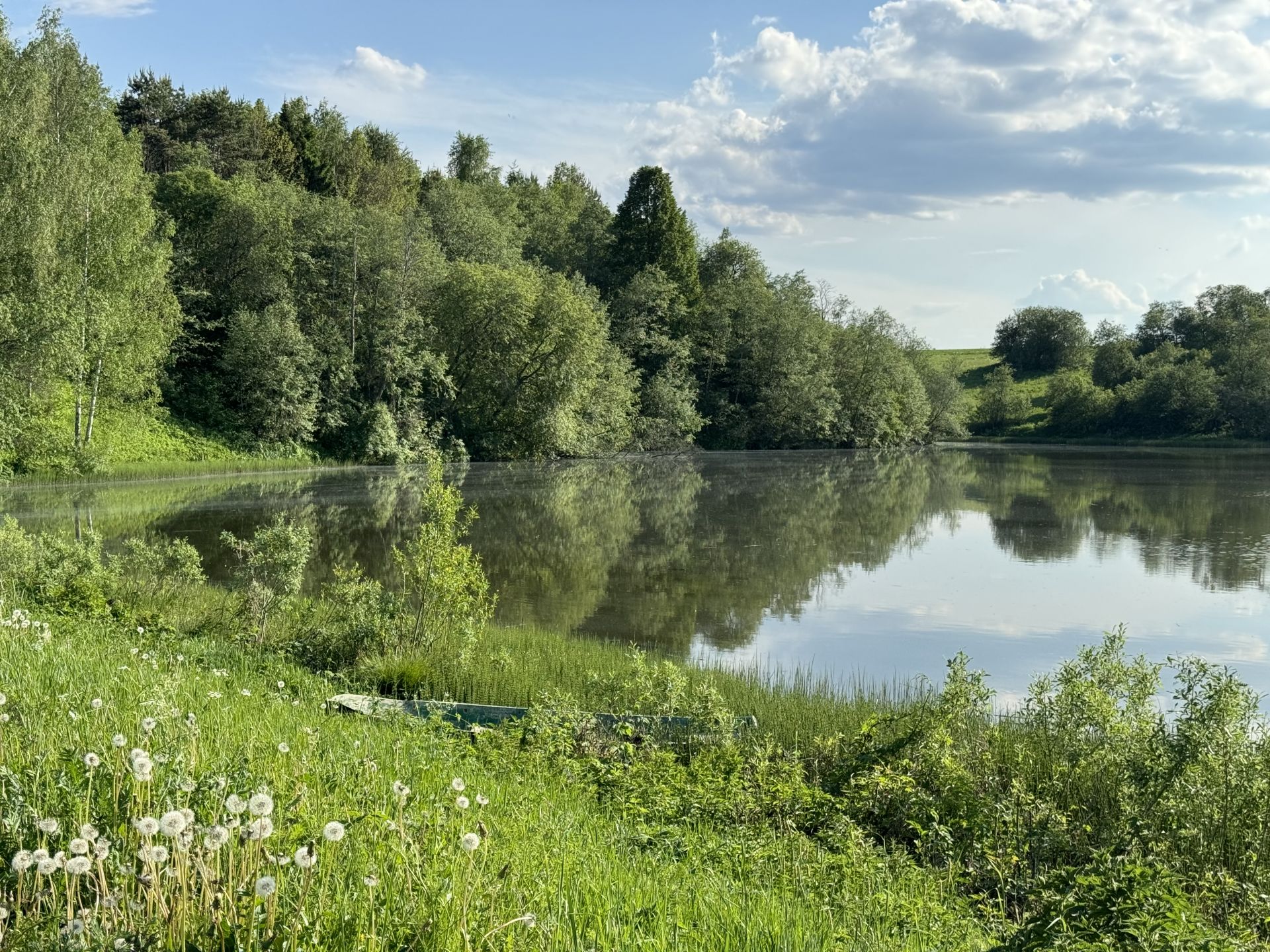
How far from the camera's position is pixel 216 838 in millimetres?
2709

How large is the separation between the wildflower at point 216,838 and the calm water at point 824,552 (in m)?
11.3

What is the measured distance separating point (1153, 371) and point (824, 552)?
78.5 metres

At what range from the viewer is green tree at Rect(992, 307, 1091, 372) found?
122 meters

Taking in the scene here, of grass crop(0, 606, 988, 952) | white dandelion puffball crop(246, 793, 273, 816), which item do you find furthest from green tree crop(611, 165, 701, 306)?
white dandelion puffball crop(246, 793, 273, 816)

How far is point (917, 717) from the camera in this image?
7719mm

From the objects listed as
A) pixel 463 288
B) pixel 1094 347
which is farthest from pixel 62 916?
pixel 1094 347

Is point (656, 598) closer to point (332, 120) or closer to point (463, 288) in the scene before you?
point (463, 288)

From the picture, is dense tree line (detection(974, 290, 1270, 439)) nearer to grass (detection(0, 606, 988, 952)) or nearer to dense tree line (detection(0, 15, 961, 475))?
dense tree line (detection(0, 15, 961, 475))

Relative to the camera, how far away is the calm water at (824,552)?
15531mm

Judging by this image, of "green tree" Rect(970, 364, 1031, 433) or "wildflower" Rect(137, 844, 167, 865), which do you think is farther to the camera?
"green tree" Rect(970, 364, 1031, 433)

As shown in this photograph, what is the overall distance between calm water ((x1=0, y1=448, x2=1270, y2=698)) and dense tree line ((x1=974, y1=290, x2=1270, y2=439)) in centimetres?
4377

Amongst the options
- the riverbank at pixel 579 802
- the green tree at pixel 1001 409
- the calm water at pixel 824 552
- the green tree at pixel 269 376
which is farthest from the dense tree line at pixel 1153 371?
the riverbank at pixel 579 802

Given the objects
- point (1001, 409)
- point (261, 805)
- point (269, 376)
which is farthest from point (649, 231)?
point (261, 805)

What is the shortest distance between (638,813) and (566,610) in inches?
424
